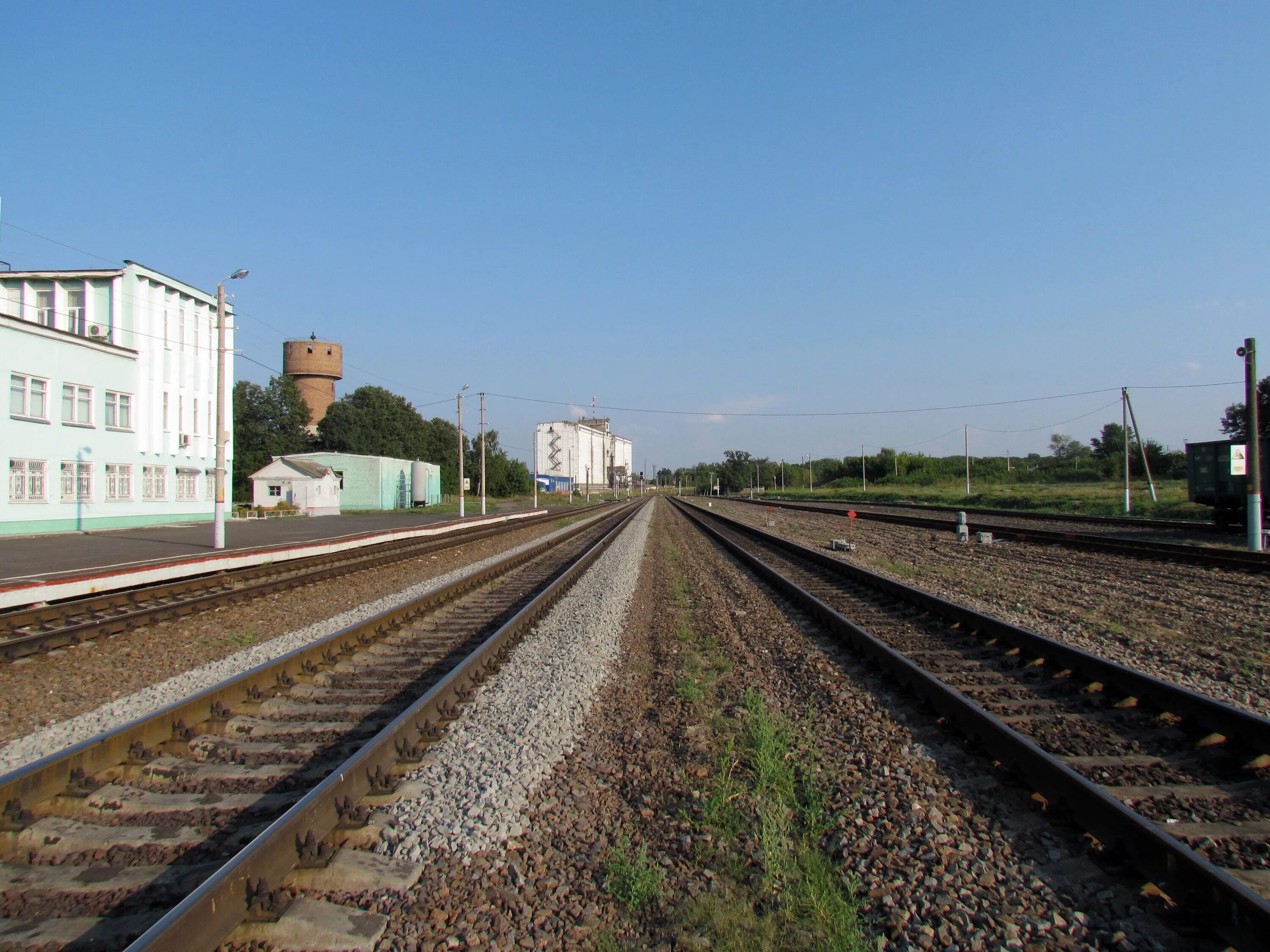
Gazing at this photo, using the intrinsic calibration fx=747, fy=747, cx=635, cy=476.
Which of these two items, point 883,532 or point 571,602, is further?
point 883,532

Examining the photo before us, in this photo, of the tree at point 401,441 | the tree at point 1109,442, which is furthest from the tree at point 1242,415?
the tree at point 401,441

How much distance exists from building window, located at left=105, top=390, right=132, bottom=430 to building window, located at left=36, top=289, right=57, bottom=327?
4.87m

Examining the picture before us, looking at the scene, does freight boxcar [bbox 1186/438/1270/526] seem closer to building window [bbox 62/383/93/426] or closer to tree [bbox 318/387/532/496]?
building window [bbox 62/383/93/426]

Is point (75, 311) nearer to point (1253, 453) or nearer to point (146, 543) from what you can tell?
point (146, 543)

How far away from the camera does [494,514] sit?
46.5 metres

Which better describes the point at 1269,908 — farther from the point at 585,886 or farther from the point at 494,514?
the point at 494,514

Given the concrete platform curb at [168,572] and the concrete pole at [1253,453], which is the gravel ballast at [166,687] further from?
the concrete pole at [1253,453]

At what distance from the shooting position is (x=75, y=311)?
31.0 m

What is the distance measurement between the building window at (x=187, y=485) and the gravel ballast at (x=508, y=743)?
29.9 metres

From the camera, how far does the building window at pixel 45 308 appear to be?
1214 inches

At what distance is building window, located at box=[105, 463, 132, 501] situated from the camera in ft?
94.3

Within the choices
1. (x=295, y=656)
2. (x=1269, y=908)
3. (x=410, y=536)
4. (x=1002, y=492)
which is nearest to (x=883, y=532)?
(x=410, y=536)

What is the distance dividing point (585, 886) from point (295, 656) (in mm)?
4410

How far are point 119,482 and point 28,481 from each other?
3940 mm
